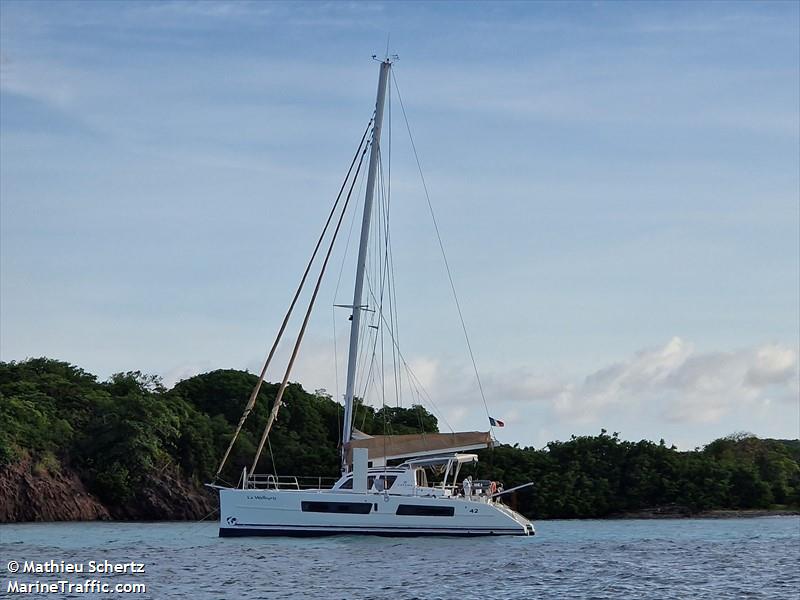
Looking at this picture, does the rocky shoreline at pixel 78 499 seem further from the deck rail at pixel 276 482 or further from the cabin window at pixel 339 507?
the cabin window at pixel 339 507

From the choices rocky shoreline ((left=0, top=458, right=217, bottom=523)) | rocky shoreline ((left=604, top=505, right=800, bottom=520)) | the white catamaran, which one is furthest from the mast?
rocky shoreline ((left=604, top=505, right=800, bottom=520))

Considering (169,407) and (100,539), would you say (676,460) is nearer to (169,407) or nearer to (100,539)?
(169,407)

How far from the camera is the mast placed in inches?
1820

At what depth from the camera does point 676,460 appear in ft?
262

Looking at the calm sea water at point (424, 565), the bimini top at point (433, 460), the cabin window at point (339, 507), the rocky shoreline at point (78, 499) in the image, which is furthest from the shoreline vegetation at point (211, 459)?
the cabin window at point (339, 507)

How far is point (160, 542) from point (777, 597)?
23.2 meters

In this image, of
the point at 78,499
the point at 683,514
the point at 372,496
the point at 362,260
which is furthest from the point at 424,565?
the point at 683,514

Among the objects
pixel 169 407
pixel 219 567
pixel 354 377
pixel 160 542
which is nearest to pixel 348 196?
pixel 354 377

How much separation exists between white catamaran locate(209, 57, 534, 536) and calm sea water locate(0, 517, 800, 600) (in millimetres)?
734

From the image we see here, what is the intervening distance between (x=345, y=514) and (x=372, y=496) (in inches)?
46.8

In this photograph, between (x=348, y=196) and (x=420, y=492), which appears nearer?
(x=420, y=492)

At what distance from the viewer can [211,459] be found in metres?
74.9

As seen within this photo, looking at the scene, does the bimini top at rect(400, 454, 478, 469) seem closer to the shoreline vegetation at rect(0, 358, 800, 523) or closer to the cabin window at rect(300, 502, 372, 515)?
the cabin window at rect(300, 502, 372, 515)

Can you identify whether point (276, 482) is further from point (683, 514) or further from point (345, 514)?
point (683, 514)
